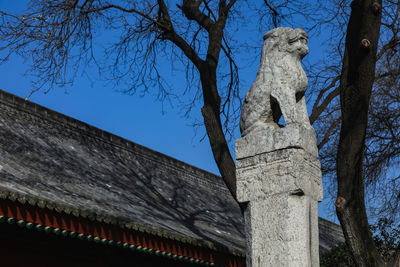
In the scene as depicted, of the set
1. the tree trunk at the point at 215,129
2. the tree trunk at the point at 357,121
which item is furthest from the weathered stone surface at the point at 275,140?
the tree trunk at the point at 215,129

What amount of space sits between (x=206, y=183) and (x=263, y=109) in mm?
8949

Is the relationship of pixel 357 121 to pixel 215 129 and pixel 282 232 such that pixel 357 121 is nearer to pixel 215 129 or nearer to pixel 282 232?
pixel 282 232

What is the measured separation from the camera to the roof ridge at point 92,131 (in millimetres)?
10188

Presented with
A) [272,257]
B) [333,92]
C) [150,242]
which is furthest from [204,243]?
[272,257]

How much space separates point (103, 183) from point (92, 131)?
2434mm

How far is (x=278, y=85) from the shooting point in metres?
5.34

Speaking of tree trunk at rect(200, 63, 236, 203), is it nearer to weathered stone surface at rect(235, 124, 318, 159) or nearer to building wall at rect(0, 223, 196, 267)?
weathered stone surface at rect(235, 124, 318, 159)

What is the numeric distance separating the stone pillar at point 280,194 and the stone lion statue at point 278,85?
26 cm

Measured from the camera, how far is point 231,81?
9547mm

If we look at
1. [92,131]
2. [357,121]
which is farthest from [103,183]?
[357,121]

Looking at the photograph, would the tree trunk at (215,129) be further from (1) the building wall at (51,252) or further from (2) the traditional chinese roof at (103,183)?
(1) the building wall at (51,252)

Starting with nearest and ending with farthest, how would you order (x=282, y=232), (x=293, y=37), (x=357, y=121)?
(x=282, y=232)
(x=293, y=37)
(x=357, y=121)

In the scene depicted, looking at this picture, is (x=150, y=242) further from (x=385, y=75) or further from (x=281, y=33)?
(x=385, y=75)

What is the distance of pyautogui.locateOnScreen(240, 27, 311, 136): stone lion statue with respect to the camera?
532 centimetres
